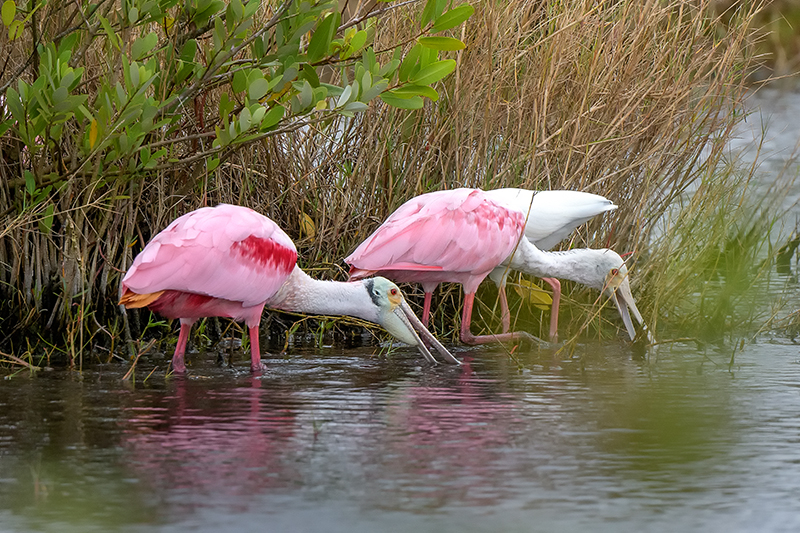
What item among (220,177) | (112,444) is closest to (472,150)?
(220,177)

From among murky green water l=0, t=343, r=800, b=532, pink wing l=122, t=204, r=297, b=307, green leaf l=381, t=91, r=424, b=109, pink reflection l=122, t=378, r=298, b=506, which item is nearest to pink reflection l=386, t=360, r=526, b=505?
murky green water l=0, t=343, r=800, b=532

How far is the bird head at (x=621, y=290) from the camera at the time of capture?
8203 mm

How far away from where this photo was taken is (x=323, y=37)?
22.8ft

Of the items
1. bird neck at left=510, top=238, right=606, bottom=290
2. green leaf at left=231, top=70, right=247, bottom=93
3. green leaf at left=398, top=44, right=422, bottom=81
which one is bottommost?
bird neck at left=510, top=238, right=606, bottom=290

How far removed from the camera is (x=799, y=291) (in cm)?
→ 996

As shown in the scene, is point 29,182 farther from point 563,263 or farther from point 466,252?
point 563,263

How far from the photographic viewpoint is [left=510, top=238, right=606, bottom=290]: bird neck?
326 inches

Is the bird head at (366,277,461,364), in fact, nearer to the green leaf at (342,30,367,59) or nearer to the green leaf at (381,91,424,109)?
the green leaf at (381,91,424,109)

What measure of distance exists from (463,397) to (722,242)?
3151 millimetres

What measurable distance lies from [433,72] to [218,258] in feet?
4.94

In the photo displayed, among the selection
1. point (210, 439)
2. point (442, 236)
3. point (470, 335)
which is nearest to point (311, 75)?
point (442, 236)

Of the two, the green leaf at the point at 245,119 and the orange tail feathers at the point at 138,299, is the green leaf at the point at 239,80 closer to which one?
the green leaf at the point at 245,119

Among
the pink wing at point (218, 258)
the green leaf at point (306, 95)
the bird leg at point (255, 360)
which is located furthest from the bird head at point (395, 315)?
the green leaf at point (306, 95)

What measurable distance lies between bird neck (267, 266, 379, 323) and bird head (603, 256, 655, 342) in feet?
4.86
